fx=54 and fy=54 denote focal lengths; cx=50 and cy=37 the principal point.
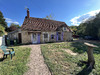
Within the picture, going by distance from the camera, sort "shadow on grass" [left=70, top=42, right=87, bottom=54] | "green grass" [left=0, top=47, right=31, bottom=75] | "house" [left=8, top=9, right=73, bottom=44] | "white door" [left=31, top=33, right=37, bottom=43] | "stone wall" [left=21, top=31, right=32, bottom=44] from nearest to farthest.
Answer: "green grass" [left=0, top=47, right=31, bottom=75]
"shadow on grass" [left=70, top=42, right=87, bottom=54]
"stone wall" [left=21, top=31, right=32, bottom=44]
"house" [left=8, top=9, right=73, bottom=44]
"white door" [left=31, top=33, right=37, bottom=43]

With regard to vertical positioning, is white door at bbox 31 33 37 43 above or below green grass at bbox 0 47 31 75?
above

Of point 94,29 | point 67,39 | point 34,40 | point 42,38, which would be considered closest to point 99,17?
point 94,29

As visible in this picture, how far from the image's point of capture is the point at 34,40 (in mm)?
11516

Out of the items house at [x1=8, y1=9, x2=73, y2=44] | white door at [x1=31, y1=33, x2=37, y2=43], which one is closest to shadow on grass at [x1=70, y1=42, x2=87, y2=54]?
house at [x1=8, y1=9, x2=73, y2=44]

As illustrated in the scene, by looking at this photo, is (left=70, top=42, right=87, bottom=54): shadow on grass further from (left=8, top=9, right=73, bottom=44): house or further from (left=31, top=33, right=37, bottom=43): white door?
(left=31, top=33, right=37, bottom=43): white door

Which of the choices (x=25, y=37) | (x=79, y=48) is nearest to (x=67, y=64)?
(x=79, y=48)

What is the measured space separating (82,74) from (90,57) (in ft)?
4.38

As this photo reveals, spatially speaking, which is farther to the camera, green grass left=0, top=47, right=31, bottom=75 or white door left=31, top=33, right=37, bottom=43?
white door left=31, top=33, right=37, bottom=43

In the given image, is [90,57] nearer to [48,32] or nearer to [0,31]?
[48,32]

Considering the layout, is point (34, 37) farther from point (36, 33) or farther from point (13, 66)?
point (13, 66)

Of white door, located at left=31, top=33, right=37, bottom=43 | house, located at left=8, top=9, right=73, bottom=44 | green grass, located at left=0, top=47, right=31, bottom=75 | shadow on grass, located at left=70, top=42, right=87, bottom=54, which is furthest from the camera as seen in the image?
white door, located at left=31, top=33, right=37, bottom=43

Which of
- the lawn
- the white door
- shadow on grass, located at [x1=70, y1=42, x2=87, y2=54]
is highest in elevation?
the white door

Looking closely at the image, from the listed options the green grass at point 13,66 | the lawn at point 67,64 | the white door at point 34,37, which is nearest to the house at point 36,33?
the white door at point 34,37

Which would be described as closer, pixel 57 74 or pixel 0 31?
pixel 57 74
